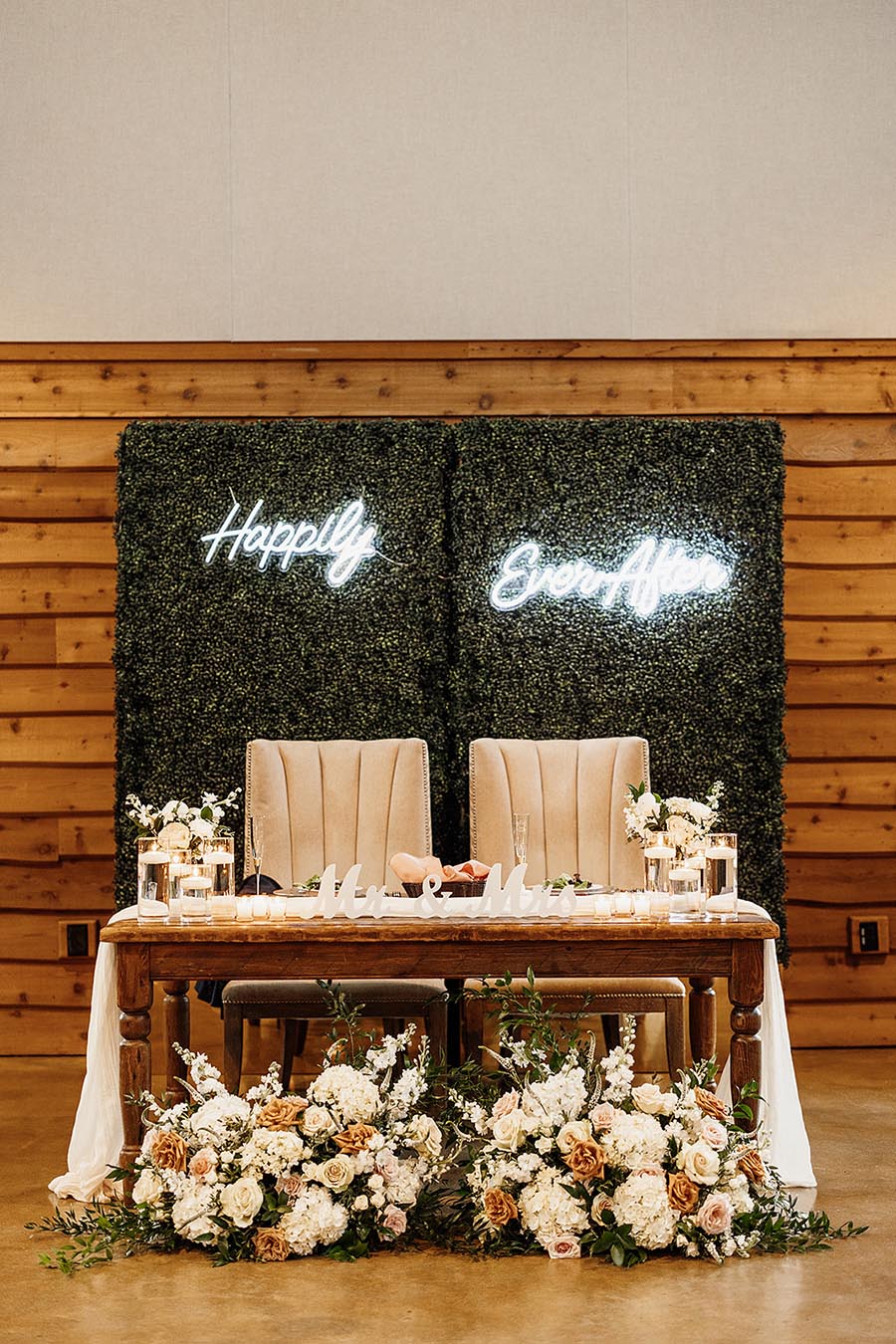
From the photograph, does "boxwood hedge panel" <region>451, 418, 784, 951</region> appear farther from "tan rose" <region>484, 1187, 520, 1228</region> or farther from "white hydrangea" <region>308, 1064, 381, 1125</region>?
"tan rose" <region>484, 1187, 520, 1228</region>

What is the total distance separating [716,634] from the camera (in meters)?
5.32

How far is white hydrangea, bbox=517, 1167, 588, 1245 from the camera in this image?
3152 millimetres

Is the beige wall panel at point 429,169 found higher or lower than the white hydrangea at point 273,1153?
higher

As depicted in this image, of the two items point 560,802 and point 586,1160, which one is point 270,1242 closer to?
point 586,1160

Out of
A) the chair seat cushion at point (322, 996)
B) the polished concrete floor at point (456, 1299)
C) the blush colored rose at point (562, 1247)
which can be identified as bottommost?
the polished concrete floor at point (456, 1299)

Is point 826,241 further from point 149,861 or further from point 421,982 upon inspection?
point 149,861

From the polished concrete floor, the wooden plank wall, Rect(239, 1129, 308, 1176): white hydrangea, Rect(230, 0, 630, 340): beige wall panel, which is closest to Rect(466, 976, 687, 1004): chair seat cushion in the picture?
the polished concrete floor

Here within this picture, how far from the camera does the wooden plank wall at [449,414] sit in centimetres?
554

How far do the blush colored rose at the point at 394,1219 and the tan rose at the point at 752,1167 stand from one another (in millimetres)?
794

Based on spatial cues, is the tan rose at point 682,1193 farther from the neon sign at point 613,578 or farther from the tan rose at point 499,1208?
the neon sign at point 613,578

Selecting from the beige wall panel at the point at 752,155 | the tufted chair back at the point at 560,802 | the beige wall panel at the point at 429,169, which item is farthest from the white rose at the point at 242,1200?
the beige wall panel at the point at 752,155

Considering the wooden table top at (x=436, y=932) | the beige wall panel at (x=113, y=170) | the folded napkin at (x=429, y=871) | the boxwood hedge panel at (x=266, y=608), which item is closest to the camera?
the wooden table top at (x=436, y=932)

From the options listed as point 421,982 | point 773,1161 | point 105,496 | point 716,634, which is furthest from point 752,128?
point 773,1161

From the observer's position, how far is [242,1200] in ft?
10.3
